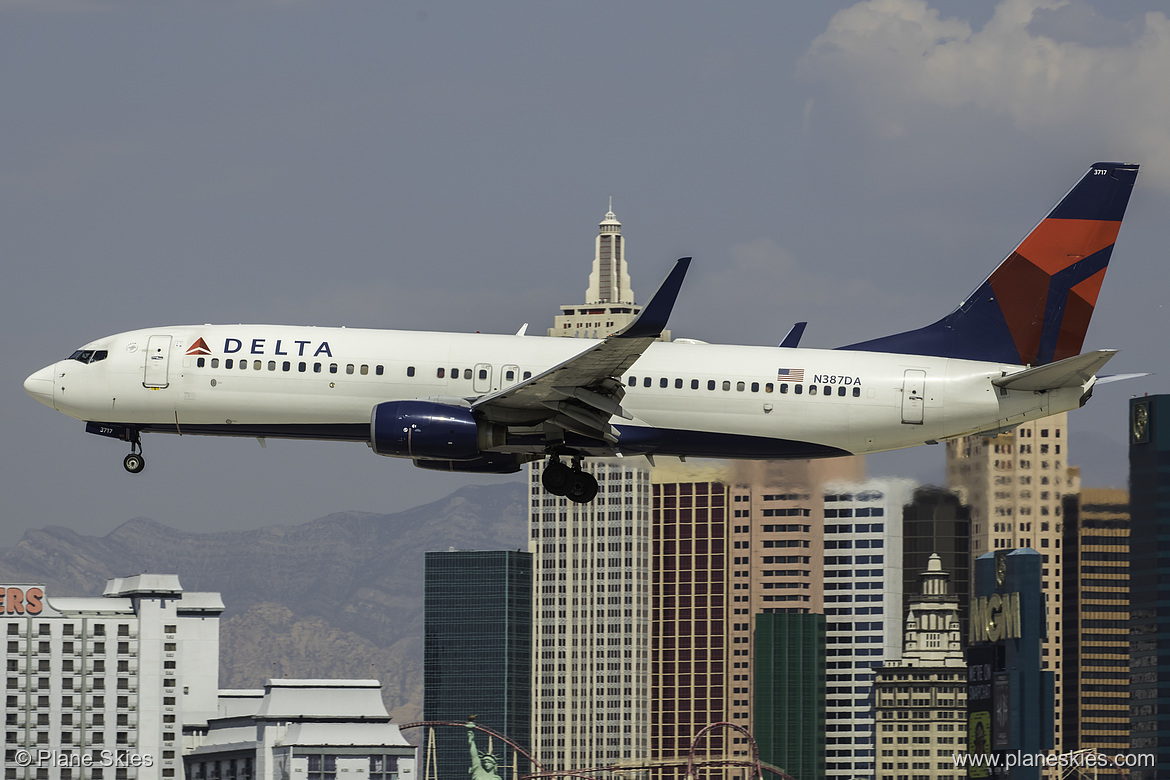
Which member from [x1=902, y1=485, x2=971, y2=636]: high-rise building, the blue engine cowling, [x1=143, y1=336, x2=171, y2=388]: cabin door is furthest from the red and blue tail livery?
[x1=902, y1=485, x2=971, y2=636]: high-rise building

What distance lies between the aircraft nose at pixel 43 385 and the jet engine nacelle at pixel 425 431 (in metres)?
10.7

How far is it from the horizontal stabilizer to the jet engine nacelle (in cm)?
1460

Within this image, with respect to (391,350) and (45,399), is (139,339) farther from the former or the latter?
(391,350)

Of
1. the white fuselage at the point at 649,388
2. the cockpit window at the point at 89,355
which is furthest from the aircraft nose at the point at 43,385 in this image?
the white fuselage at the point at 649,388

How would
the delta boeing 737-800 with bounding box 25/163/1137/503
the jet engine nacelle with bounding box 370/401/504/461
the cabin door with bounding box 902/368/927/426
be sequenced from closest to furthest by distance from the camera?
1. the jet engine nacelle with bounding box 370/401/504/461
2. the delta boeing 737-800 with bounding box 25/163/1137/503
3. the cabin door with bounding box 902/368/927/426

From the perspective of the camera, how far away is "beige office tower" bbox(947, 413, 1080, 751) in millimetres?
130500

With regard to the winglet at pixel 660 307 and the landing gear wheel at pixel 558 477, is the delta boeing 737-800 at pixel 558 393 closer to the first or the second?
the landing gear wheel at pixel 558 477

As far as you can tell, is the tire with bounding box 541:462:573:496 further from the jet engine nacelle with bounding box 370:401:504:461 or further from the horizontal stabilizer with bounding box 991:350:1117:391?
the horizontal stabilizer with bounding box 991:350:1117:391

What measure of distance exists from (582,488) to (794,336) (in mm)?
8328

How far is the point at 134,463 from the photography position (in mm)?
55281

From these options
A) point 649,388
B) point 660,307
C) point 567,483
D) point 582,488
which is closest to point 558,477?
point 567,483

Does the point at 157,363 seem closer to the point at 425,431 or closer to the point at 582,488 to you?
the point at 425,431

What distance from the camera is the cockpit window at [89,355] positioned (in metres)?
54.5

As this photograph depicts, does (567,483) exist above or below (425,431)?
below
